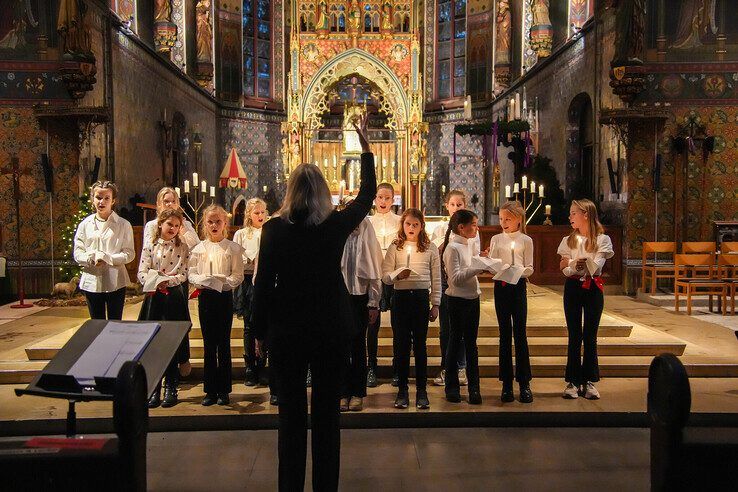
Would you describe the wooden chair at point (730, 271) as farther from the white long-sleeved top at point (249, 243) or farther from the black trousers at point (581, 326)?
the white long-sleeved top at point (249, 243)

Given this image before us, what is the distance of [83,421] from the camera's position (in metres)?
4.89

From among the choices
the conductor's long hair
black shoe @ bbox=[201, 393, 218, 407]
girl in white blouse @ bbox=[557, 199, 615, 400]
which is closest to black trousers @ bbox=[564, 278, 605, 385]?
girl in white blouse @ bbox=[557, 199, 615, 400]

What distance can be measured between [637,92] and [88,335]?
9346mm

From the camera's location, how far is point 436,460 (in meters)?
4.24

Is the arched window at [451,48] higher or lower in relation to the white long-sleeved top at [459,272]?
higher

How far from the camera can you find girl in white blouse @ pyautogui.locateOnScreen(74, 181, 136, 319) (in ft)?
18.0

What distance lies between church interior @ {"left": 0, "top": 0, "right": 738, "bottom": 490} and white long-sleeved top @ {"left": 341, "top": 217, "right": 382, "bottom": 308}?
2.98ft

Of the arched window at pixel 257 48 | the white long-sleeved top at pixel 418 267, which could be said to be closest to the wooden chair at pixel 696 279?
the white long-sleeved top at pixel 418 267

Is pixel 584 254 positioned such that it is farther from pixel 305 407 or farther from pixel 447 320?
pixel 305 407

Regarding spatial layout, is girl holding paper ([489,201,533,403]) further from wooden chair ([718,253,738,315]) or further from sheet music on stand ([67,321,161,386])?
wooden chair ([718,253,738,315])

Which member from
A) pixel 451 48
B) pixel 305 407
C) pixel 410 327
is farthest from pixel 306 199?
pixel 451 48

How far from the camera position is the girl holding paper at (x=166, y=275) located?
16.9 feet

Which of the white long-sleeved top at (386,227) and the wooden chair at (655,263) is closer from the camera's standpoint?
the white long-sleeved top at (386,227)

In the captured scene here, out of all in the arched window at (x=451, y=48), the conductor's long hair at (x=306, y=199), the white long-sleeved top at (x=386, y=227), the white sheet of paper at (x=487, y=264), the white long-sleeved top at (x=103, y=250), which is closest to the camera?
the conductor's long hair at (x=306, y=199)
